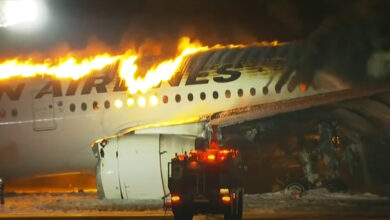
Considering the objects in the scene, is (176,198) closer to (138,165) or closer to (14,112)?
(138,165)

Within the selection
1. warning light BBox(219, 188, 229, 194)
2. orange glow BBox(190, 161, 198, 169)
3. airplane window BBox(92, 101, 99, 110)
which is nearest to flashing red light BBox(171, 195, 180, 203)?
orange glow BBox(190, 161, 198, 169)

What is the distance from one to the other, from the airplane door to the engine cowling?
2.74 m

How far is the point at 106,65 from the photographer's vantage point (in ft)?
62.7

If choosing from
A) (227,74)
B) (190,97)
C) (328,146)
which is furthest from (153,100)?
(328,146)

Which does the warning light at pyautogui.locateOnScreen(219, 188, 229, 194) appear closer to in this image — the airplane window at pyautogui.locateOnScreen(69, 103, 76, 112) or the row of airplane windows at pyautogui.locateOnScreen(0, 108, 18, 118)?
the airplane window at pyautogui.locateOnScreen(69, 103, 76, 112)

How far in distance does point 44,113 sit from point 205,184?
720 cm

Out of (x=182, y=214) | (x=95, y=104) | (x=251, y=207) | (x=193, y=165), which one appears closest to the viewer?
(x=193, y=165)

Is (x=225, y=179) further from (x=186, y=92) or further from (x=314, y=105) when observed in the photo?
(x=186, y=92)

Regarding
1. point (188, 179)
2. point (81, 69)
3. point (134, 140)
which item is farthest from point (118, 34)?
point (188, 179)

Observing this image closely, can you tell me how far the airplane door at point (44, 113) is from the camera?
18766 millimetres

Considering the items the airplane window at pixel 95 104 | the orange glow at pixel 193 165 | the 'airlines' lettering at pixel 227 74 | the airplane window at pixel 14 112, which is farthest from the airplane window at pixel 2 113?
the orange glow at pixel 193 165

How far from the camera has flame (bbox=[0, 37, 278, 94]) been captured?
18734 millimetres

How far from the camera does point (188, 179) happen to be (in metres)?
13.0

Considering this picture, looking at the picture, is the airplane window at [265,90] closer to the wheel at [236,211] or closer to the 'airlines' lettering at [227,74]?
the 'airlines' lettering at [227,74]
